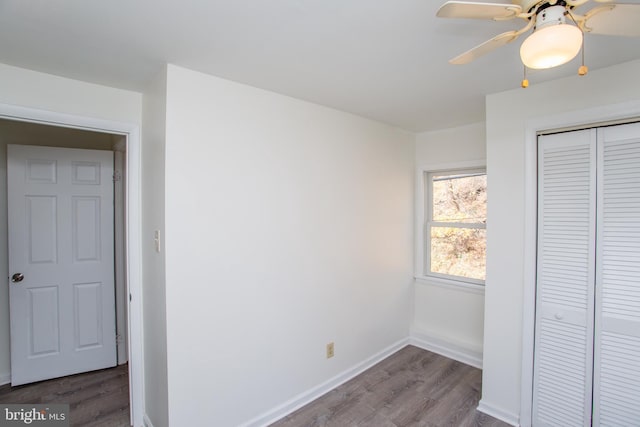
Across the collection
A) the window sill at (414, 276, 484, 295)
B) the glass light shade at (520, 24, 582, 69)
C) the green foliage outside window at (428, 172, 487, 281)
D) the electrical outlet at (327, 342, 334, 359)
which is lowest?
the electrical outlet at (327, 342, 334, 359)

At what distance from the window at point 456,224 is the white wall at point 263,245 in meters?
0.71

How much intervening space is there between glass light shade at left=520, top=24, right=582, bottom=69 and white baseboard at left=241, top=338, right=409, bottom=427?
2.53m

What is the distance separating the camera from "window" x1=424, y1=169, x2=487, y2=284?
3119mm

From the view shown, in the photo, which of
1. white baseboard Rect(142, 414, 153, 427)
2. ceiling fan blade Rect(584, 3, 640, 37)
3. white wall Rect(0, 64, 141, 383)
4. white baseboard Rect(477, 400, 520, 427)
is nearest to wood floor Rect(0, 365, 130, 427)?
white baseboard Rect(142, 414, 153, 427)

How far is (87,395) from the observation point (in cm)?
250

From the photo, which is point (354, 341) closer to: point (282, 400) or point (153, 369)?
point (282, 400)

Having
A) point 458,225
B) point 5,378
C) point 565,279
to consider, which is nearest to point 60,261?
point 5,378

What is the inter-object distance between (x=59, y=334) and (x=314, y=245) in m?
2.44

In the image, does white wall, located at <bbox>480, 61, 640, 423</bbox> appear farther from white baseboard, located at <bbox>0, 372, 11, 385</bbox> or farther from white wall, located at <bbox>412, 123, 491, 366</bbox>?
white baseboard, located at <bbox>0, 372, 11, 385</bbox>

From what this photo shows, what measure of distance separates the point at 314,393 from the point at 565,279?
2.02 meters

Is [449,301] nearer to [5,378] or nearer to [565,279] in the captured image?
[565,279]

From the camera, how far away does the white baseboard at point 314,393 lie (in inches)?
85.4

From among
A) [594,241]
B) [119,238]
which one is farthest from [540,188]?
[119,238]

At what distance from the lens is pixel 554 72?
6.23 ft
